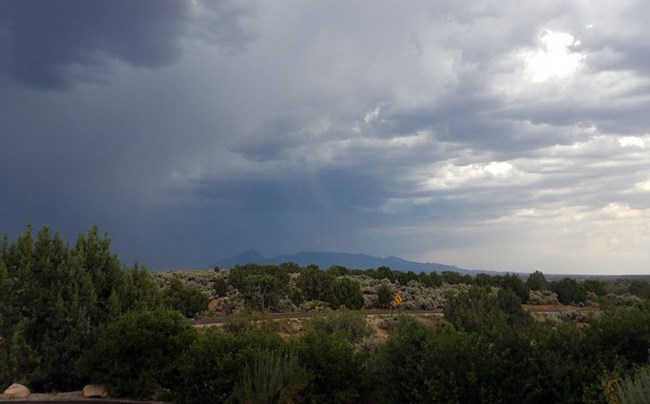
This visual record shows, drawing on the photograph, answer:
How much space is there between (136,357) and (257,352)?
12.2 feet

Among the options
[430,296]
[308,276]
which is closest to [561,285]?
[430,296]

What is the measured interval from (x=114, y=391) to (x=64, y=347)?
2.47m

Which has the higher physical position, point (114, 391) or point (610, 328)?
point (610, 328)

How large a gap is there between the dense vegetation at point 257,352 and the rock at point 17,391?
2.91 ft

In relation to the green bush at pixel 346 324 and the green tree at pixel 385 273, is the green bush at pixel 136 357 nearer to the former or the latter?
the green bush at pixel 346 324

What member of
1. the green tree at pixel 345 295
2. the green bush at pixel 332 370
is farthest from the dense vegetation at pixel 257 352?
the green tree at pixel 345 295

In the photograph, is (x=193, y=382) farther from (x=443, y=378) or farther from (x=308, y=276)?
(x=308, y=276)

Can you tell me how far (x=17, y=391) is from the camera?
12.9 m

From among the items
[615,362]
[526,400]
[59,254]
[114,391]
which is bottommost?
[114,391]

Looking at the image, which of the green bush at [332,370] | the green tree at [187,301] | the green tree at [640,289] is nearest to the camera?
the green bush at [332,370]

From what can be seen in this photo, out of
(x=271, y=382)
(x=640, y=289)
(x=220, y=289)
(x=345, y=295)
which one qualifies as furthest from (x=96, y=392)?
(x=640, y=289)

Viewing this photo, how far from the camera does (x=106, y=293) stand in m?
16.0

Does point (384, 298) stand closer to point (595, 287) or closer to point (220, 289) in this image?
point (220, 289)

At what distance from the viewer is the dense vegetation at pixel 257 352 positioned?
9.05 meters
